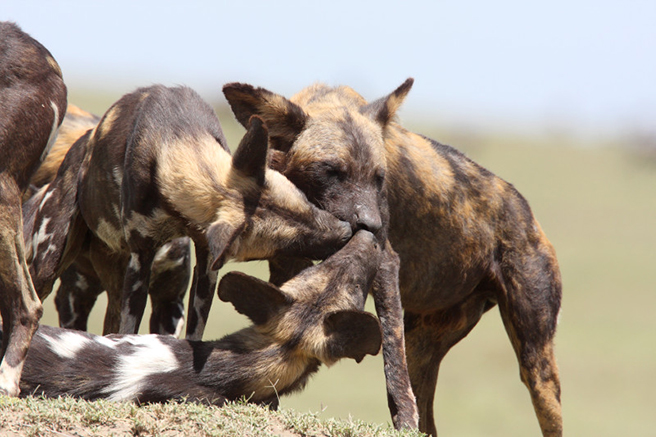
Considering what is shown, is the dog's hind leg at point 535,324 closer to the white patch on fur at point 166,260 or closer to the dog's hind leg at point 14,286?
the white patch on fur at point 166,260

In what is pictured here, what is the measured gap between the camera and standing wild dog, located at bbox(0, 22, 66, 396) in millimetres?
5133

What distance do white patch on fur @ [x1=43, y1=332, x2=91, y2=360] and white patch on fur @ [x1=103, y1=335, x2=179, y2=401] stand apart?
0.24 m

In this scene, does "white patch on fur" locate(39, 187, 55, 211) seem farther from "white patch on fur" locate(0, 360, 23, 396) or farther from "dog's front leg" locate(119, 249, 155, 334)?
"white patch on fur" locate(0, 360, 23, 396)

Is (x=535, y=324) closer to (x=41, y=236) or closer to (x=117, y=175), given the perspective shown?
(x=117, y=175)

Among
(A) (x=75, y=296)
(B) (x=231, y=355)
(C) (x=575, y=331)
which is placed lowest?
(A) (x=75, y=296)

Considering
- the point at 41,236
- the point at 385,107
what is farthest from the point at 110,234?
the point at 385,107

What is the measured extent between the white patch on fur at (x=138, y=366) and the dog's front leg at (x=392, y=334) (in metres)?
1.41

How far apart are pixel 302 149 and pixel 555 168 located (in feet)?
105

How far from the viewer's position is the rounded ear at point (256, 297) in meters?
5.28

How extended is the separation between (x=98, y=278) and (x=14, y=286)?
9.55ft

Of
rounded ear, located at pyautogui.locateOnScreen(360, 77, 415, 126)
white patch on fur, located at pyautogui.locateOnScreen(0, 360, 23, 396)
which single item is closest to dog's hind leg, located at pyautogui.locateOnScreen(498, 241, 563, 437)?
rounded ear, located at pyautogui.locateOnScreen(360, 77, 415, 126)

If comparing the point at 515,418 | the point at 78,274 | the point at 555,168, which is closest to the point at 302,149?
the point at 78,274

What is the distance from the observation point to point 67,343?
5344 millimetres

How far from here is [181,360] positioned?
5.29m
